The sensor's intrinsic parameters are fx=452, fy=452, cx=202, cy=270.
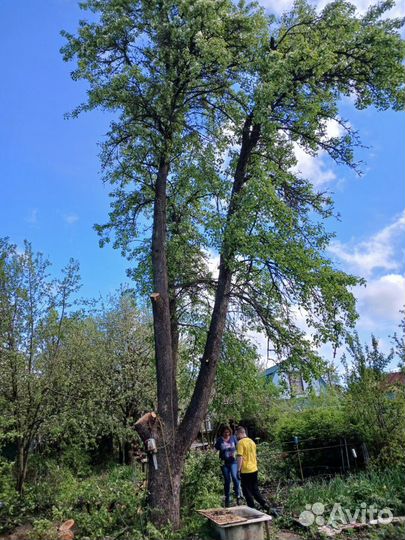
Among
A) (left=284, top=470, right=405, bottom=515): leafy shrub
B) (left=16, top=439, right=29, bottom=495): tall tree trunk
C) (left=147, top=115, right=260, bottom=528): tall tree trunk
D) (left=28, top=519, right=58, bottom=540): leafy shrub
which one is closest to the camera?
(left=28, top=519, right=58, bottom=540): leafy shrub

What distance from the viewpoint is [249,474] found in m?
8.61

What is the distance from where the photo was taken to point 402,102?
997cm

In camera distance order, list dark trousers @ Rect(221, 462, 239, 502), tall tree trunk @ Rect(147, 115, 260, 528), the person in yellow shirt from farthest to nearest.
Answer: dark trousers @ Rect(221, 462, 239, 502)
the person in yellow shirt
tall tree trunk @ Rect(147, 115, 260, 528)

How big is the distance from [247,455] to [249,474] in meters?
0.34

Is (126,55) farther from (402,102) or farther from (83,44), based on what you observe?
(402,102)

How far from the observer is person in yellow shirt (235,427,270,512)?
331 inches

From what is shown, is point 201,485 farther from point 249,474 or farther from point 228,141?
point 228,141

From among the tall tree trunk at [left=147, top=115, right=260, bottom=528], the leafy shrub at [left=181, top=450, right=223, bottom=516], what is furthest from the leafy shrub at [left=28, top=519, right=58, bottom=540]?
the leafy shrub at [left=181, top=450, right=223, bottom=516]

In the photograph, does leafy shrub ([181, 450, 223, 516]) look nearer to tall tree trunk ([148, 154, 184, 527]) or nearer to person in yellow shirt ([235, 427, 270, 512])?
person in yellow shirt ([235, 427, 270, 512])

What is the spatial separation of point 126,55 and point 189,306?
6035 millimetres

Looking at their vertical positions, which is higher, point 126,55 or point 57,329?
point 126,55

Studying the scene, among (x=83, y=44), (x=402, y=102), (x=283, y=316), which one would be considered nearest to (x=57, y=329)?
(x=283, y=316)

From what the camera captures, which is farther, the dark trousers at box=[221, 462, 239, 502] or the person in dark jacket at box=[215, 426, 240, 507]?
the person in dark jacket at box=[215, 426, 240, 507]

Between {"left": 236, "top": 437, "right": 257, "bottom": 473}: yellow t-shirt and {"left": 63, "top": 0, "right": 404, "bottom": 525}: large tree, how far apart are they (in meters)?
1.11
